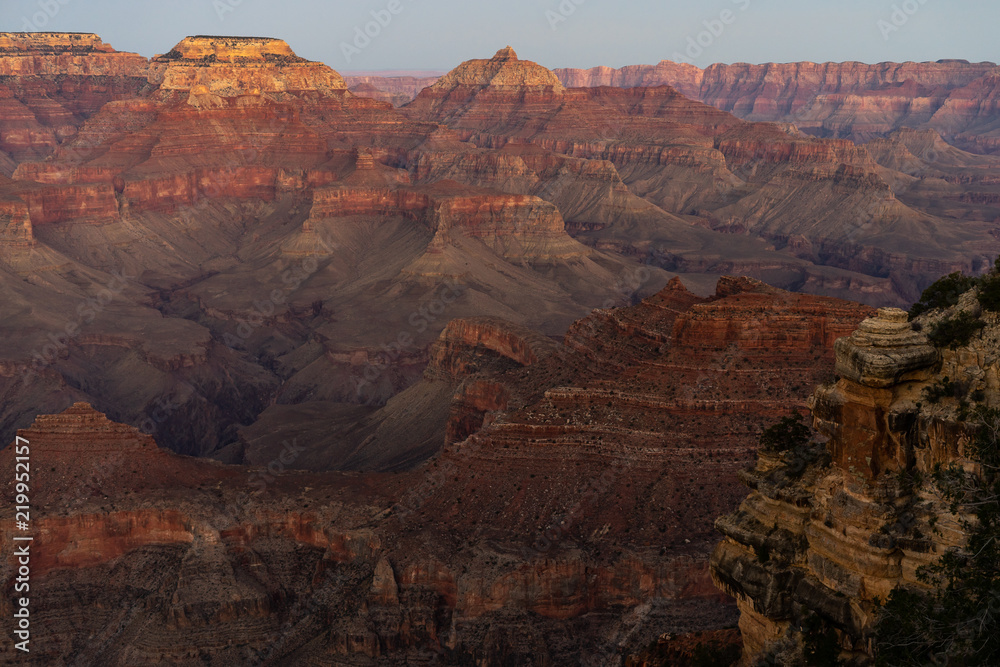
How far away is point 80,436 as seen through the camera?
172 feet

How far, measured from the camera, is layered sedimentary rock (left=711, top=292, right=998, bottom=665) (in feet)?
67.8

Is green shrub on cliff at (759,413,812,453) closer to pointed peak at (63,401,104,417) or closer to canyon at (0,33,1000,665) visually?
canyon at (0,33,1000,665)

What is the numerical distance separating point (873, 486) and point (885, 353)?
291 centimetres

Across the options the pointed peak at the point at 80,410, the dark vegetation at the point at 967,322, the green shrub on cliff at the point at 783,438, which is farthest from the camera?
the pointed peak at the point at 80,410

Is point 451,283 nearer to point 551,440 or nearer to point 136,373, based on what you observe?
point 136,373

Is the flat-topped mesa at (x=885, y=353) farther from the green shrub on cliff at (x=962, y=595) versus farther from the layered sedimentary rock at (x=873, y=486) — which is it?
the green shrub on cliff at (x=962, y=595)

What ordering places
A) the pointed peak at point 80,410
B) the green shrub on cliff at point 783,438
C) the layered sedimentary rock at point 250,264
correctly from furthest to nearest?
the layered sedimentary rock at point 250,264
the pointed peak at point 80,410
the green shrub on cliff at point 783,438

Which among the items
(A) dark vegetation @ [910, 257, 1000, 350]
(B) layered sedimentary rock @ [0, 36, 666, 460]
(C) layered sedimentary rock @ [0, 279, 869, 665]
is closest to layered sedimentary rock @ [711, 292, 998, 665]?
(A) dark vegetation @ [910, 257, 1000, 350]


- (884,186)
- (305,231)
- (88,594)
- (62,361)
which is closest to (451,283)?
(305,231)

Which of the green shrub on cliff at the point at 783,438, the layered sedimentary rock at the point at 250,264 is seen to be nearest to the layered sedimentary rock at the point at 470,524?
the green shrub on cliff at the point at 783,438

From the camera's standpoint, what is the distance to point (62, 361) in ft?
357

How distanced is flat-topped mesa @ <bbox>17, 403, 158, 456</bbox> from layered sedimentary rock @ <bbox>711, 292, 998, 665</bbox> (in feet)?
130

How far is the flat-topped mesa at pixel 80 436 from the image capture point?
52.1 m

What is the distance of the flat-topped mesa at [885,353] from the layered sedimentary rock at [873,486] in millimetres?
22
